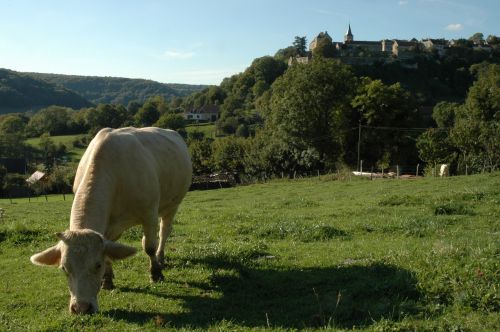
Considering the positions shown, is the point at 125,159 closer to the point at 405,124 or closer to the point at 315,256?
the point at 315,256

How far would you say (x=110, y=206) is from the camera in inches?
328

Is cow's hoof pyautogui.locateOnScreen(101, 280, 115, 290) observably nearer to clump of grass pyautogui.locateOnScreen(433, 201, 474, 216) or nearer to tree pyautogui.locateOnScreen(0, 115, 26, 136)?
clump of grass pyautogui.locateOnScreen(433, 201, 474, 216)

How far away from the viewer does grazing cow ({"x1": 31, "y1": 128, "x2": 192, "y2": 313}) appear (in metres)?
6.87

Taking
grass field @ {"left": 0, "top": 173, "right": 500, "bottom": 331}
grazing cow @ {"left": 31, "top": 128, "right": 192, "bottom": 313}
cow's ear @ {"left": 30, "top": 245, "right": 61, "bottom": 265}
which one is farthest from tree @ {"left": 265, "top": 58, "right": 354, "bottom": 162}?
cow's ear @ {"left": 30, "top": 245, "right": 61, "bottom": 265}

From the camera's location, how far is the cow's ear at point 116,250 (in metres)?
7.21

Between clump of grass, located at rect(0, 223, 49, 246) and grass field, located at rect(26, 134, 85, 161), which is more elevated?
clump of grass, located at rect(0, 223, 49, 246)

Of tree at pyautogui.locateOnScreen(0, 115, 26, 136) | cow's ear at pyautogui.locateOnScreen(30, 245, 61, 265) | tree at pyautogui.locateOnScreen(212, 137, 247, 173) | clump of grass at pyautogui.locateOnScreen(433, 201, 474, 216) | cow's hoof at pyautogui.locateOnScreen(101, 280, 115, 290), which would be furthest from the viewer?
tree at pyautogui.locateOnScreen(0, 115, 26, 136)

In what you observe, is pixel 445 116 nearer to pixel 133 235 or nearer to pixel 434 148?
pixel 434 148

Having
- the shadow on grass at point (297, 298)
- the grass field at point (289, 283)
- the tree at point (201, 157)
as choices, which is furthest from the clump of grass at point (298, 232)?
the tree at point (201, 157)

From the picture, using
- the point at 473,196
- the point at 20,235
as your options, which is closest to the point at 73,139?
the point at 20,235

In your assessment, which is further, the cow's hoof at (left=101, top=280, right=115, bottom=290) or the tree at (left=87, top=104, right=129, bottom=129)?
the tree at (left=87, top=104, right=129, bottom=129)

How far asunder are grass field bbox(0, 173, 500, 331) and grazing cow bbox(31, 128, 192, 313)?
0.50 meters

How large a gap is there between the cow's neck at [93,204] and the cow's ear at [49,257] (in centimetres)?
50

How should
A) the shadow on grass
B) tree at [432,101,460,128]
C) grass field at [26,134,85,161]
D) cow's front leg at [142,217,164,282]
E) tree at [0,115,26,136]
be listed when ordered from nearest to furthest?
the shadow on grass → cow's front leg at [142,217,164,282] → tree at [432,101,460,128] → grass field at [26,134,85,161] → tree at [0,115,26,136]
